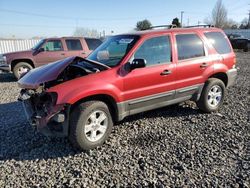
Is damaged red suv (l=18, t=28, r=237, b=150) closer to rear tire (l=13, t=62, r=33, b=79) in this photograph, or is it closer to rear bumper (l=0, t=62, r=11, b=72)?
rear tire (l=13, t=62, r=33, b=79)

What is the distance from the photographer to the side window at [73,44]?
412 inches

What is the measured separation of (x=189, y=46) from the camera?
5.01m

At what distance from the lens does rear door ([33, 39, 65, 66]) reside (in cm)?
1006

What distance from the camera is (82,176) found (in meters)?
3.26

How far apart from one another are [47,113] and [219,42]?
13.4 feet

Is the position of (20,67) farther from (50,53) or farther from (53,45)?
(53,45)

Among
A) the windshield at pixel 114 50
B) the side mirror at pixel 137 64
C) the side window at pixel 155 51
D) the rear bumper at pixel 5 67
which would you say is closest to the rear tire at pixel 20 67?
the rear bumper at pixel 5 67

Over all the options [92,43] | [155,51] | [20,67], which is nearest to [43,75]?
[155,51]

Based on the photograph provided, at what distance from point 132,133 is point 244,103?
3420mm

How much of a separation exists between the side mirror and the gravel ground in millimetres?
1274

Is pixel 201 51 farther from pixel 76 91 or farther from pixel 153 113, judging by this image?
pixel 76 91

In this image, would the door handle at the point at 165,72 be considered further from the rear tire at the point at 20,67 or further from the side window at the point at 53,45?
the rear tire at the point at 20,67

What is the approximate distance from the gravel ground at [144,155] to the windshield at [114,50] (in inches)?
54.0

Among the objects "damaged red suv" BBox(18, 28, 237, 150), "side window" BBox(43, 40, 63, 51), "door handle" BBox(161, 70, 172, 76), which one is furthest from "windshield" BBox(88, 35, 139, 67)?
"side window" BBox(43, 40, 63, 51)
